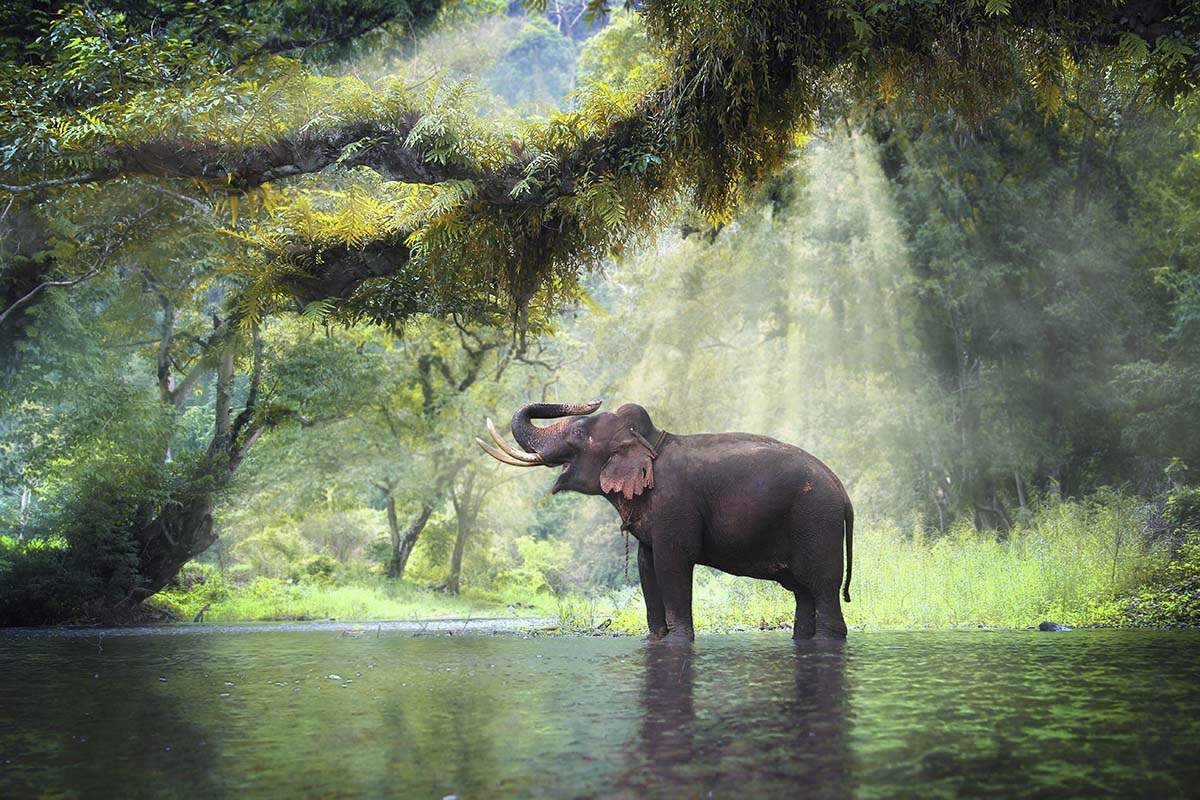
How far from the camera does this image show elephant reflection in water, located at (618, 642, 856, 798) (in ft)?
7.77

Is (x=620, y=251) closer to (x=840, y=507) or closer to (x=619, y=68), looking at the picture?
(x=840, y=507)

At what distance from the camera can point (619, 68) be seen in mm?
18844

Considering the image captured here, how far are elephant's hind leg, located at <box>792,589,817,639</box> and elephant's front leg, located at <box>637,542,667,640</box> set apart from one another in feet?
3.40

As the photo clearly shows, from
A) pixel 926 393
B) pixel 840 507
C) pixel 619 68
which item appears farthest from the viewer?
pixel 619 68

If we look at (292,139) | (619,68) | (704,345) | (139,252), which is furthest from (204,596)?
(292,139)

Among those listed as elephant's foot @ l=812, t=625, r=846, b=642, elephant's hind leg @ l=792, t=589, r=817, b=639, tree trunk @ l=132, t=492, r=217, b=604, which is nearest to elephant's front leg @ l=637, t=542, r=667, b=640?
elephant's hind leg @ l=792, t=589, r=817, b=639

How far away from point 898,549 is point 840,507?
7.09m

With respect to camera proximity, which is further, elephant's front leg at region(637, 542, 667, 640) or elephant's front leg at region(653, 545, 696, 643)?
elephant's front leg at region(637, 542, 667, 640)

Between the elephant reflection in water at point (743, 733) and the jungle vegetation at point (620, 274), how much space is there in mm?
3475

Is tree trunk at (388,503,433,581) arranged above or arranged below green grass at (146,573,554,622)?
above

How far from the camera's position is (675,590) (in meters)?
7.57

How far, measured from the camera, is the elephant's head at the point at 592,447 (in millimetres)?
7770

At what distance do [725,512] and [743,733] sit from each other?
4.52 metres

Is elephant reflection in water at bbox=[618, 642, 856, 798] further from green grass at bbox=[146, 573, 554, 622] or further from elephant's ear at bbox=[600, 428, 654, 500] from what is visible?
green grass at bbox=[146, 573, 554, 622]
